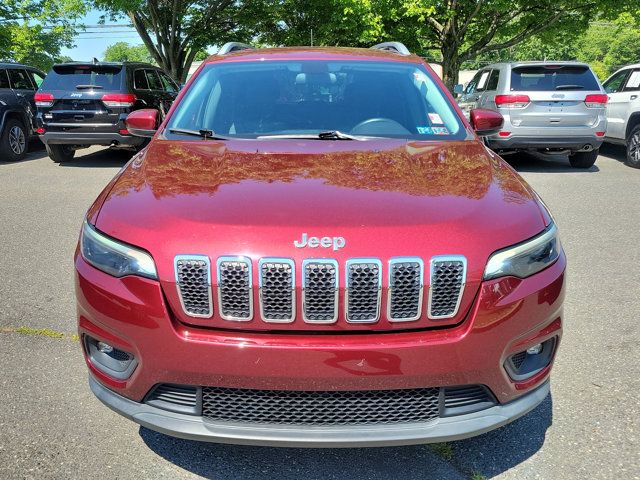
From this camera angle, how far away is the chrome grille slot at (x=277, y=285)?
1942 mm

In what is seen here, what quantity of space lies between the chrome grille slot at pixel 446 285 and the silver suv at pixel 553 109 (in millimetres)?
7947

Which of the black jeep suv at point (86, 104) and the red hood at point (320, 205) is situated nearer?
the red hood at point (320, 205)

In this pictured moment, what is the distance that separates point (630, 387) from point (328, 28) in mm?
21890

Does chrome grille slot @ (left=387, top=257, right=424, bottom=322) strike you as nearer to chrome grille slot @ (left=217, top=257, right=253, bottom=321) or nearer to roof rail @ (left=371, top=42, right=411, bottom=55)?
chrome grille slot @ (left=217, top=257, right=253, bottom=321)

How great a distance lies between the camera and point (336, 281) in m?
1.94

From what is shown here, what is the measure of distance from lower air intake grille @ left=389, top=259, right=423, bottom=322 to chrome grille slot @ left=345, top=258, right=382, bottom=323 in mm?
45

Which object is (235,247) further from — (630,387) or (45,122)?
(45,122)

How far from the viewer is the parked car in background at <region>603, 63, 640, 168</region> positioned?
394 inches

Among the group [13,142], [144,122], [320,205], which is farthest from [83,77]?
[320,205]

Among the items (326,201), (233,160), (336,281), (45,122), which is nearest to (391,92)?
(233,160)

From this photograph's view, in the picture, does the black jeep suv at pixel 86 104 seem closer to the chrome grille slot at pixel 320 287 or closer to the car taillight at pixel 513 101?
the car taillight at pixel 513 101

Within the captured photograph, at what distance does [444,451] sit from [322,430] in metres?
0.76

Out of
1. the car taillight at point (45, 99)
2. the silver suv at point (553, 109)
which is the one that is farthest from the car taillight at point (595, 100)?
the car taillight at point (45, 99)

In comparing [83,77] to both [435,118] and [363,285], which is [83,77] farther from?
[363,285]
